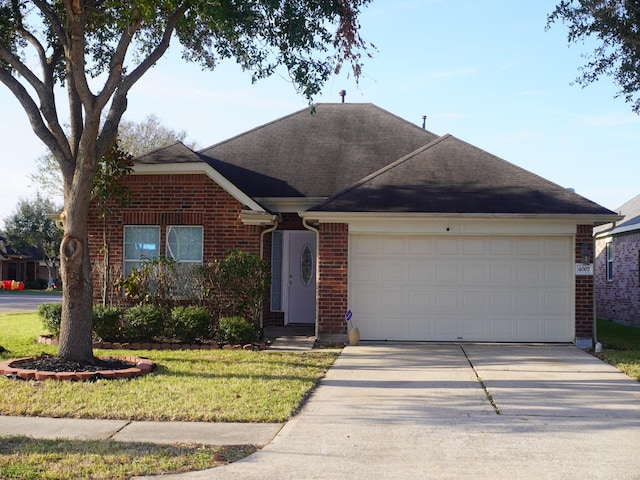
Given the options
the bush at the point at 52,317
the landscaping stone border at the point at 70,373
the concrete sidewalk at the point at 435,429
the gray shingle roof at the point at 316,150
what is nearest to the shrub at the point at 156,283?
the bush at the point at 52,317

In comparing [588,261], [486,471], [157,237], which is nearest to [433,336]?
[588,261]

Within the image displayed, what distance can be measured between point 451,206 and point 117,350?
6.95 meters

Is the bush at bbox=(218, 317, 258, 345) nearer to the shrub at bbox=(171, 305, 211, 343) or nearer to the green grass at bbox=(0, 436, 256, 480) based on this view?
the shrub at bbox=(171, 305, 211, 343)

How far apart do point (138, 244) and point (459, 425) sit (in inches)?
377

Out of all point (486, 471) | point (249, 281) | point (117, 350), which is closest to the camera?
point (486, 471)

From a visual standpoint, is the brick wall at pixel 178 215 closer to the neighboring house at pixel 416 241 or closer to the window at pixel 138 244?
the neighboring house at pixel 416 241

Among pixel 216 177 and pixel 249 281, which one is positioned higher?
pixel 216 177

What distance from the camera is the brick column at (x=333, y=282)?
1447cm

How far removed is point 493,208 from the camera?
14211 millimetres

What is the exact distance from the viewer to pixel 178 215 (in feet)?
49.5

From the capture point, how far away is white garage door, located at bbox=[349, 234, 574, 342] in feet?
47.6

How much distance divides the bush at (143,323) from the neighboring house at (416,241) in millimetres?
1882

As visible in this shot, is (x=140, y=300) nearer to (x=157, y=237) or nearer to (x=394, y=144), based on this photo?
(x=157, y=237)

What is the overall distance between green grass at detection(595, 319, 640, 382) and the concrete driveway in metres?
0.36
